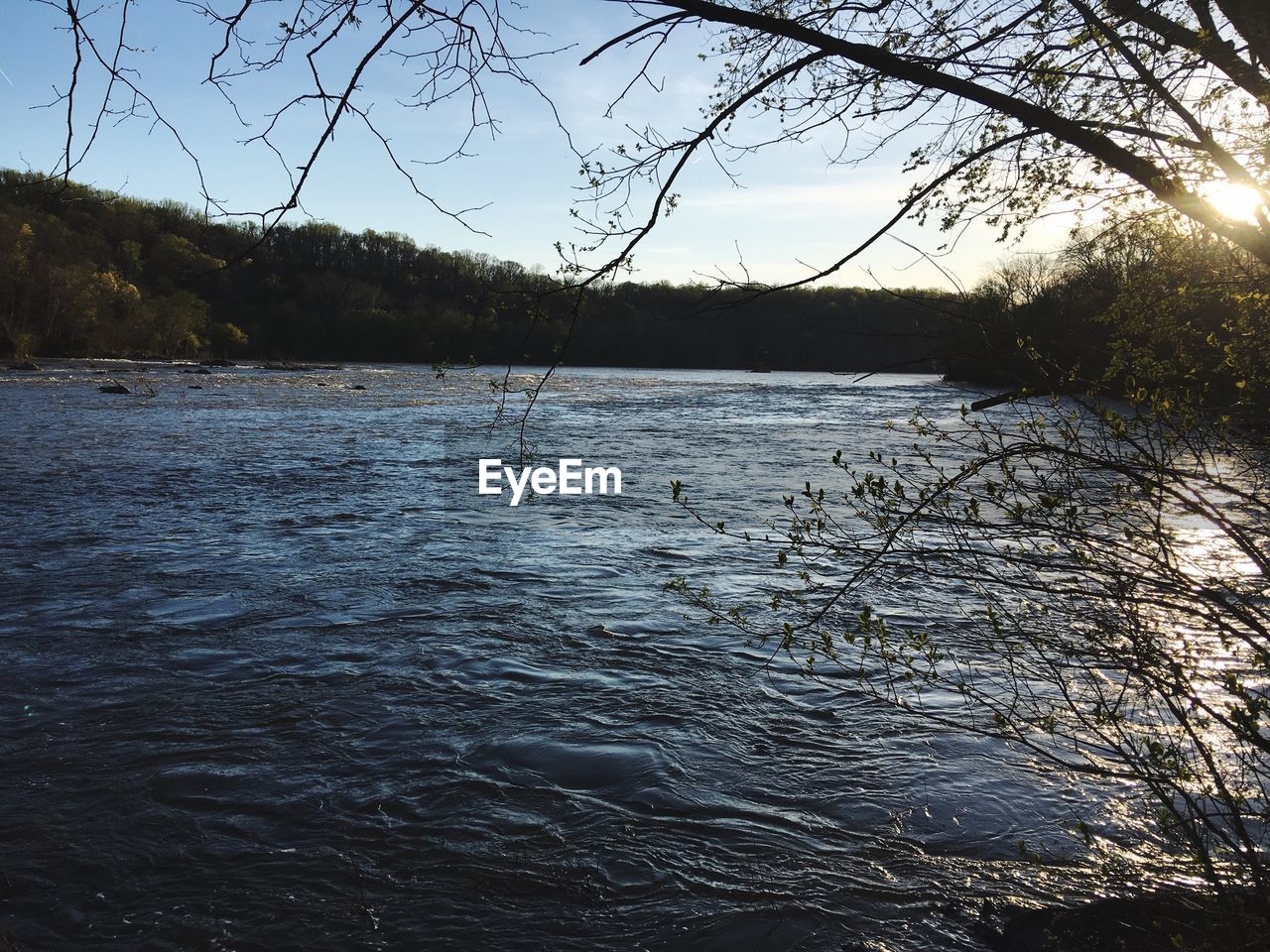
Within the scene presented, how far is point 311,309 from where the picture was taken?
106875mm

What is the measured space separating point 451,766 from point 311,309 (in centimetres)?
11156

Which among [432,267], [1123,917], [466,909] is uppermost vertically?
[432,267]

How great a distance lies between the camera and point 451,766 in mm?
4953

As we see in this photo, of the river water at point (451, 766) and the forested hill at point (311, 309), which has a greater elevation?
the forested hill at point (311, 309)

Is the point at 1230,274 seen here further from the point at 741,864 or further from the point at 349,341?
the point at 349,341

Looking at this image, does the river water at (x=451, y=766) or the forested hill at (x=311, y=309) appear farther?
the forested hill at (x=311, y=309)

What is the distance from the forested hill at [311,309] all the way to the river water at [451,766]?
2.76 m

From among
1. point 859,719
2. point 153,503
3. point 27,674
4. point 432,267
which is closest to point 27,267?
point 153,503

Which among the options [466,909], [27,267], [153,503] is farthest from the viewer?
[27,267]

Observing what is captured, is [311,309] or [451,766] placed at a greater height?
[311,309]

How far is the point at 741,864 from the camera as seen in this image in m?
4.10

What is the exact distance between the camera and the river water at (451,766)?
373 cm

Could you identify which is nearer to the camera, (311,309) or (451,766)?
(451,766)

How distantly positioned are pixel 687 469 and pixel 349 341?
9523 cm
